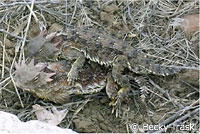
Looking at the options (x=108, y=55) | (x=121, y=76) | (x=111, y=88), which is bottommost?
(x=111, y=88)

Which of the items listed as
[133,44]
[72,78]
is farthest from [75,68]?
[133,44]

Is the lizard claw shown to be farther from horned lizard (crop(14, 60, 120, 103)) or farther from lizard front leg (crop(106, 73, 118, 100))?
lizard front leg (crop(106, 73, 118, 100))

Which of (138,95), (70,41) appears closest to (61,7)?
(70,41)

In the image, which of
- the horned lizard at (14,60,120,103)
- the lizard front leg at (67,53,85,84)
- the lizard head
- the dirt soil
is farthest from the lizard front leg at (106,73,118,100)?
the lizard head

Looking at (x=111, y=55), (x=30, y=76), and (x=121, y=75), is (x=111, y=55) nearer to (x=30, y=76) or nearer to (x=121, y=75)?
(x=121, y=75)

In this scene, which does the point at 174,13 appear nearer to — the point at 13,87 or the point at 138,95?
the point at 138,95

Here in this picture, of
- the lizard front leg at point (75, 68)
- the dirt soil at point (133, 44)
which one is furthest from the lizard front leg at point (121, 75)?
the lizard front leg at point (75, 68)
